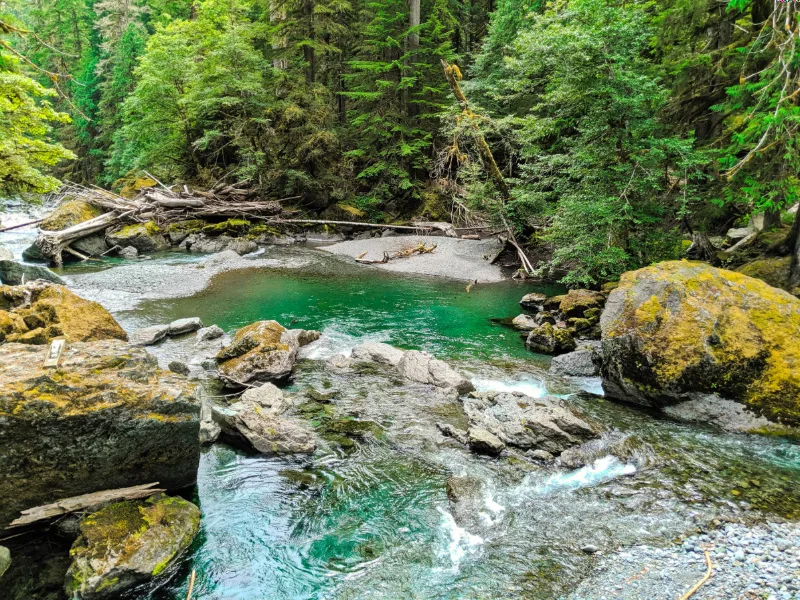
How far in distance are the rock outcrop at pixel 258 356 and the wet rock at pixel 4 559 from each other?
4.23 m

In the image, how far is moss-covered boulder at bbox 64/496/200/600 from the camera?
3736 millimetres

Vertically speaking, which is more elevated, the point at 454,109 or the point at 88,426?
the point at 454,109

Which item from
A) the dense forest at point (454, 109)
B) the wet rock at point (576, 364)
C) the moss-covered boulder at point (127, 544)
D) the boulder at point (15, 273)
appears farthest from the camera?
the boulder at point (15, 273)

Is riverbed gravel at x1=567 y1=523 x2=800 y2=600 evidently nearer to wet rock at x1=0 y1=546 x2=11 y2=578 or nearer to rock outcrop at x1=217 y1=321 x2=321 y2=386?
wet rock at x1=0 y1=546 x2=11 y2=578

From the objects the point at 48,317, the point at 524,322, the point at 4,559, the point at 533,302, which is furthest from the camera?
the point at 533,302

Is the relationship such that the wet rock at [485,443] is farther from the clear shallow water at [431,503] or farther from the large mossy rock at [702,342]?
the large mossy rock at [702,342]

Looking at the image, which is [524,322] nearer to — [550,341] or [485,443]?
[550,341]

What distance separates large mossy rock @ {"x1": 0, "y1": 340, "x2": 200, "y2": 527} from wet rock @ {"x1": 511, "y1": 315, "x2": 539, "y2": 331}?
29.2ft

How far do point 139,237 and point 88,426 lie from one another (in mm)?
18972

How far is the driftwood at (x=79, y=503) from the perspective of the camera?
415cm

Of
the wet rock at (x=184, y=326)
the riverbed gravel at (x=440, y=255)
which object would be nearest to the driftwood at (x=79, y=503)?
the wet rock at (x=184, y=326)

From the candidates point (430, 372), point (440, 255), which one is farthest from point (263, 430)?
point (440, 255)

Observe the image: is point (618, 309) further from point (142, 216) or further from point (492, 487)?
point (142, 216)

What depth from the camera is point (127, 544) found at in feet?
13.2
